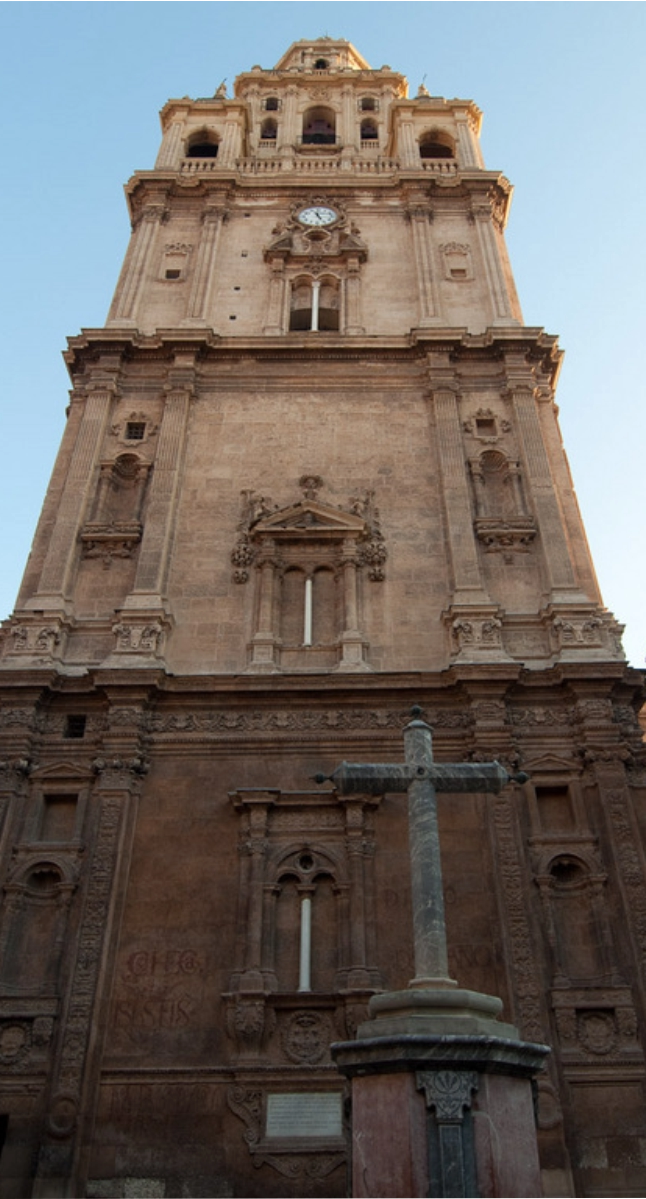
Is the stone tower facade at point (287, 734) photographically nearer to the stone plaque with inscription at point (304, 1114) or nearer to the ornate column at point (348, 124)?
the stone plaque with inscription at point (304, 1114)

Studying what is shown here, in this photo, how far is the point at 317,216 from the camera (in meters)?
28.2

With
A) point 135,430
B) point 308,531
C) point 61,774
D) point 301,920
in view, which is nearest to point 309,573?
point 308,531

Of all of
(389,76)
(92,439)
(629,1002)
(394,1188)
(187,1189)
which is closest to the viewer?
(394,1188)

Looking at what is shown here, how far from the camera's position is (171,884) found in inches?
612

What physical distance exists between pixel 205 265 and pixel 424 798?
20.2 m

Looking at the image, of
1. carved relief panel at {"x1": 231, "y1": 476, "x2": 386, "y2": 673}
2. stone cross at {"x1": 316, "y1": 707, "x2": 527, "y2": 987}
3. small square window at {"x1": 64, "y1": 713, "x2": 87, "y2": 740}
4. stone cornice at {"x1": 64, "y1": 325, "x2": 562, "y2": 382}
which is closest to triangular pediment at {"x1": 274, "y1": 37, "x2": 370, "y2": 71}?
stone cornice at {"x1": 64, "y1": 325, "x2": 562, "y2": 382}

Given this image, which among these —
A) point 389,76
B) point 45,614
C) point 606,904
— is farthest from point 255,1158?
point 389,76

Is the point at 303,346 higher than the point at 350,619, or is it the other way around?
the point at 303,346

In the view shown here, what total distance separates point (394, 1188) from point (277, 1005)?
7.03 m

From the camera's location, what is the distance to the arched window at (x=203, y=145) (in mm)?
32031

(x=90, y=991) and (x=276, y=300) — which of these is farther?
(x=276, y=300)

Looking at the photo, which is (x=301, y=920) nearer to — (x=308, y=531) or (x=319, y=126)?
(x=308, y=531)

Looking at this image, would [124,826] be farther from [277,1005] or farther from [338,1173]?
[338,1173]

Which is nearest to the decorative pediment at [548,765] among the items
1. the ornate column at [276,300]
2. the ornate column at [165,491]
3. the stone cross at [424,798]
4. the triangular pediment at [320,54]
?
the stone cross at [424,798]
